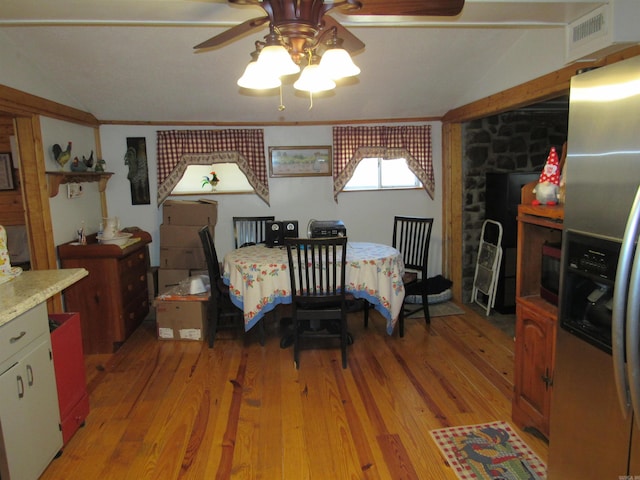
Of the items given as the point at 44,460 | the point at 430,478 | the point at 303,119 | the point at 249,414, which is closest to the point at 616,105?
the point at 430,478

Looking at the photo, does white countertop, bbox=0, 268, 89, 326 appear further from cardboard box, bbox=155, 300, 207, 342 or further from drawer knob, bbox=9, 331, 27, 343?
cardboard box, bbox=155, 300, 207, 342

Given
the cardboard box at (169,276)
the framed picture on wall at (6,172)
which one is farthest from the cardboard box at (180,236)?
the framed picture on wall at (6,172)

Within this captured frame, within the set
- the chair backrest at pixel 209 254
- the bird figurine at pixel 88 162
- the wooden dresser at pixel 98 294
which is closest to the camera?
the chair backrest at pixel 209 254

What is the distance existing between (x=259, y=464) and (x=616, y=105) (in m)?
2.14

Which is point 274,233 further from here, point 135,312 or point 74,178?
point 74,178

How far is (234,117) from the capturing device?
4.43 meters

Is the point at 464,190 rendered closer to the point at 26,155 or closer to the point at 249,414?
the point at 249,414

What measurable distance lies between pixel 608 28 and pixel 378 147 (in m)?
2.62

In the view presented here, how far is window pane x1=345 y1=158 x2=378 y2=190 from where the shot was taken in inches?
191

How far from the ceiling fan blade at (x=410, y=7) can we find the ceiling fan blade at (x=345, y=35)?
15 centimetres

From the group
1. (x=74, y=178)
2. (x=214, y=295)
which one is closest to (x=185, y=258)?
(x=214, y=295)

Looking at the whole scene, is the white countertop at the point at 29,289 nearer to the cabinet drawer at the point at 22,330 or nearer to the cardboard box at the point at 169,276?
the cabinet drawer at the point at 22,330

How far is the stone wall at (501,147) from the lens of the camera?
4527mm

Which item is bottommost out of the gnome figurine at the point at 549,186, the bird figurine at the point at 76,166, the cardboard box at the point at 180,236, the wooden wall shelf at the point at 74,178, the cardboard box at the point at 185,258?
the cardboard box at the point at 185,258
